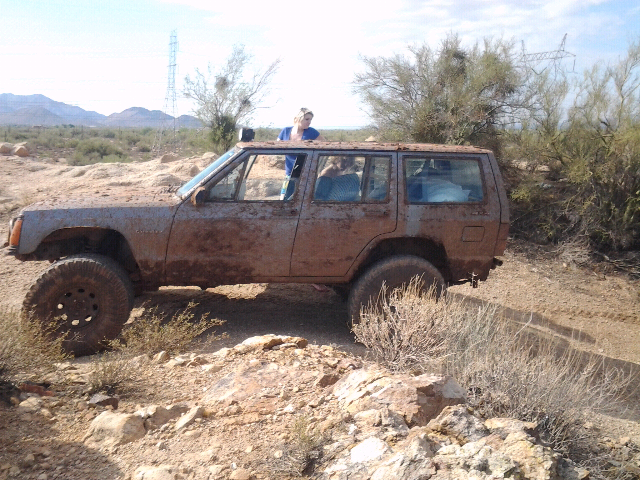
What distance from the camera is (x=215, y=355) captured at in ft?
15.9

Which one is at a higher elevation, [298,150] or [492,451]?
[298,150]

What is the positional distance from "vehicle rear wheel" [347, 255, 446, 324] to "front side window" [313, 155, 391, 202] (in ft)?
2.05

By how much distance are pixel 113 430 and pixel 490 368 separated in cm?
231

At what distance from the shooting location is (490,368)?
153 inches

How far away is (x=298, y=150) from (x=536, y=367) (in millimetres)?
2945

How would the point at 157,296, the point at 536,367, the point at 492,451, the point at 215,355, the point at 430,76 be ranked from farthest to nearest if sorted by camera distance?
the point at 430,76 → the point at 157,296 → the point at 215,355 → the point at 536,367 → the point at 492,451

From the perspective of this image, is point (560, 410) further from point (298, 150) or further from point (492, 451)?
point (298, 150)

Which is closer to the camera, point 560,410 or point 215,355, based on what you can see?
point 560,410

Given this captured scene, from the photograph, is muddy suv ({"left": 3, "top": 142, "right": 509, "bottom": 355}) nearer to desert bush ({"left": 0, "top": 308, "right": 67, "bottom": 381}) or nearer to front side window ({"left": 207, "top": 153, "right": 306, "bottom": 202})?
front side window ({"left": 207, "top": 153, "right": 306, "bottom": 202})

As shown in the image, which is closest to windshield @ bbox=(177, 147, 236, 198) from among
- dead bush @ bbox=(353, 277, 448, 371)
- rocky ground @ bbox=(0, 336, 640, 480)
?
rocky ground @ bbox=(0, 336, 640, 480)

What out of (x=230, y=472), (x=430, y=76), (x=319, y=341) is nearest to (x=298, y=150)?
(x=319, y=341)

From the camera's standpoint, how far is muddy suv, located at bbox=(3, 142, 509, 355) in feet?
17.6

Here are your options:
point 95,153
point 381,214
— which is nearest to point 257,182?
point 381,214

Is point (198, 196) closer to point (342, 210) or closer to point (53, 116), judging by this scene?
point (342, 210)
